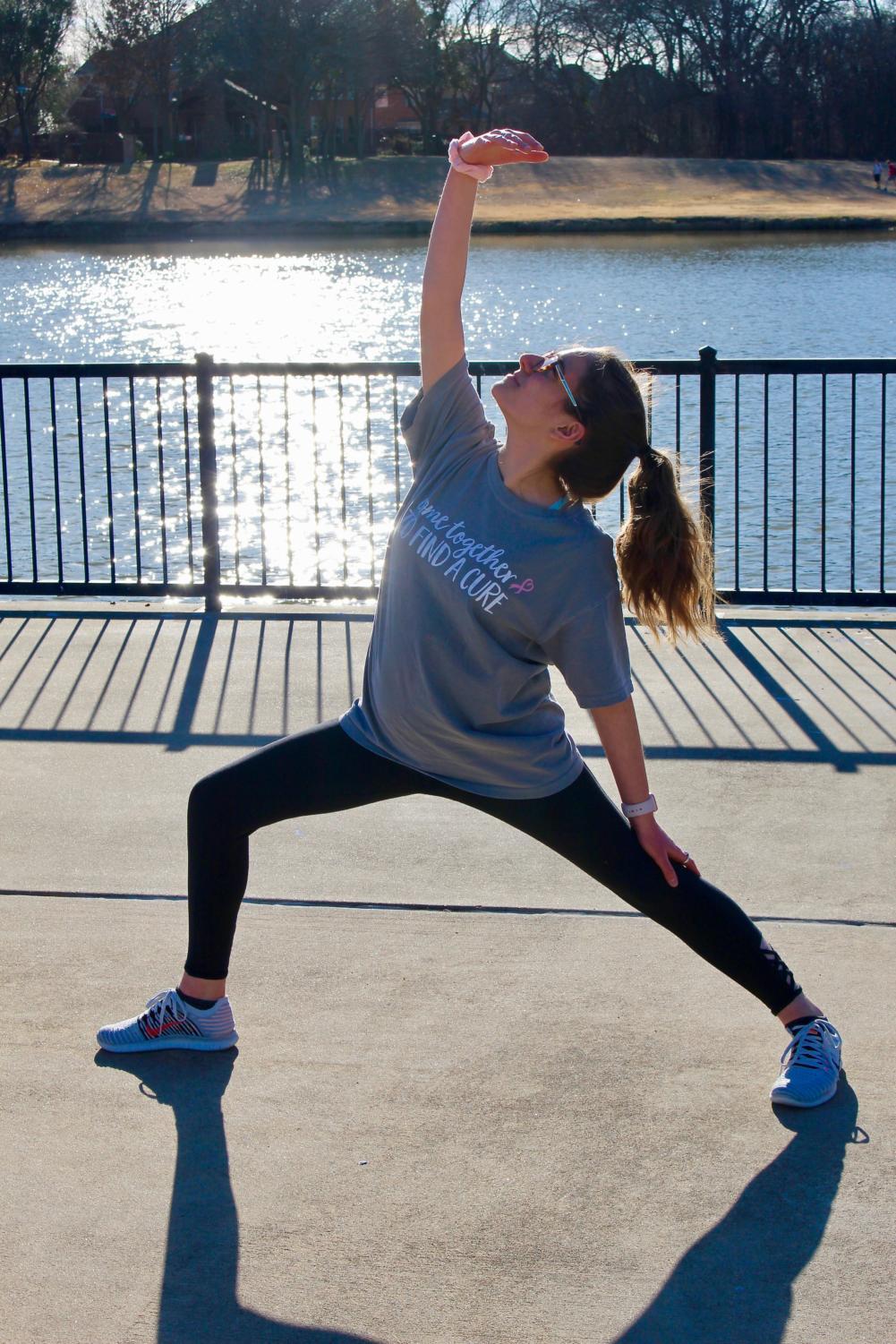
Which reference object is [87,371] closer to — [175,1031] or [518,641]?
[175,1031]

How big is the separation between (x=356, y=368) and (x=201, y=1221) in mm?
5290

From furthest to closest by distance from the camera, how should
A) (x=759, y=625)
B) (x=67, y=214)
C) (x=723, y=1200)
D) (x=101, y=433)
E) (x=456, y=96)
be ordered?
(x=456, y=96) < (x=67, y=214) < (x=101, y=433) < (x=759, y=625) < (x=723, y=1200)

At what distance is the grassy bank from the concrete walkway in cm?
5918

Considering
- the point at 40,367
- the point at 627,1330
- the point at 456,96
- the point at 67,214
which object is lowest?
the point at 627,1330

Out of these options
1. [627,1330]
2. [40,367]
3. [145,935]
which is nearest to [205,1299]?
[627,1330]

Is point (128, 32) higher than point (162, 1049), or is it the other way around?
point (128, 32)

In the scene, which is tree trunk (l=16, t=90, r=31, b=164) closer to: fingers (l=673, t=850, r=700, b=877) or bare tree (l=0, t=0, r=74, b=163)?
bare tree (l=0, t=0, r=74, b=163)

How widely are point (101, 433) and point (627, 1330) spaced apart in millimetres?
16901

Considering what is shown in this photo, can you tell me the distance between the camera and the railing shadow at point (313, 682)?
18.8ft

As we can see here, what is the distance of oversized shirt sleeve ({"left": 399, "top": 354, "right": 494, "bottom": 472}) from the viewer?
10.9 feet

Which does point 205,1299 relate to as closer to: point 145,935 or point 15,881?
point 145,935

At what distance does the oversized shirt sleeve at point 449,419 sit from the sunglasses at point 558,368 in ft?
0.70

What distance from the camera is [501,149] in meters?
3.24

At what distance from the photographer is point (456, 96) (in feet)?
307
